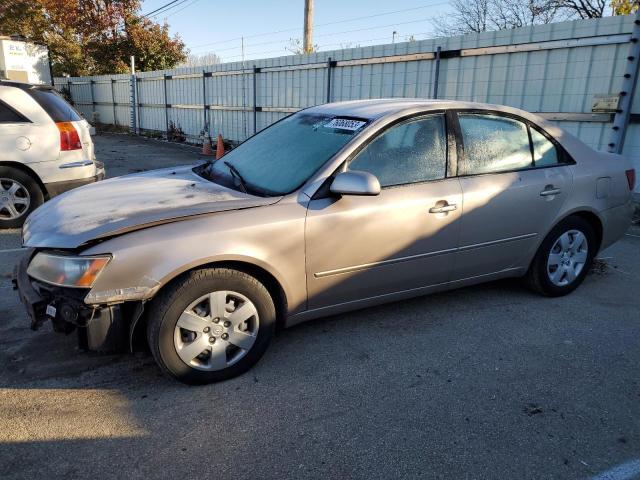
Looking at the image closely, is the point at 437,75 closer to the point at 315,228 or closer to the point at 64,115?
the point at 64,115

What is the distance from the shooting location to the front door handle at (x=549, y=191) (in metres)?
3.99

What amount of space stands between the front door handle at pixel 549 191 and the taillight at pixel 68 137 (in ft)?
17.5

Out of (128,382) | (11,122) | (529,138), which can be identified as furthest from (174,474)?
(11,122)

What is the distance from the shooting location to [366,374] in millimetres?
3139

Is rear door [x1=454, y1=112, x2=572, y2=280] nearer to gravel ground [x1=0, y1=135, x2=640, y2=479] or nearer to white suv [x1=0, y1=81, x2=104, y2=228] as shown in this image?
gravel ground [x1=0, y1=135, x2=640, y2=479]

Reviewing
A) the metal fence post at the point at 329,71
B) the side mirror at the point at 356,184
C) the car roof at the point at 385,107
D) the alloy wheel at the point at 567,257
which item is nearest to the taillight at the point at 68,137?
the car roof at the point at 385,107

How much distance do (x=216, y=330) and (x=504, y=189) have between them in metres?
2.34

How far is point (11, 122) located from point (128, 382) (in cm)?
447

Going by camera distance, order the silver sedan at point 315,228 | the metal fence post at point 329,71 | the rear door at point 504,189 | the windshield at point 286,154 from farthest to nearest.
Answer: the metal fence post at point 329,71 → the rear door at point 504,189 → the windshield at point 286,154 → the silver sedan at point 315,228

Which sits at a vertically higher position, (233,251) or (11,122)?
(11,122)

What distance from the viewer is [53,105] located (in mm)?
6285

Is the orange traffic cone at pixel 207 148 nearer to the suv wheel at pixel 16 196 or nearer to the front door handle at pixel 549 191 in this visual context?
the suv wheel at pixel 16 196

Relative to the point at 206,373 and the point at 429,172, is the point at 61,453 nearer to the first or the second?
the point at 206,373

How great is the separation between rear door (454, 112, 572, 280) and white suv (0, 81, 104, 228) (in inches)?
189
